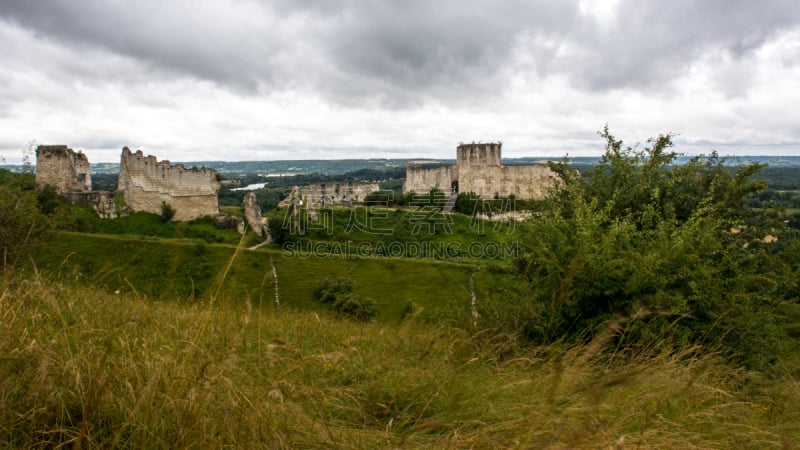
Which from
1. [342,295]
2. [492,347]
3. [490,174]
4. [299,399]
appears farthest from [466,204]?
[299,399]

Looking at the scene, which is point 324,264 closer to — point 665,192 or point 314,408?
point 665,192

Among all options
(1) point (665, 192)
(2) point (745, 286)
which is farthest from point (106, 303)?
(1) point (665, 192)

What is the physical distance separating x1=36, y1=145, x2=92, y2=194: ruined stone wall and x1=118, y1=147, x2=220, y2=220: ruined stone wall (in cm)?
266

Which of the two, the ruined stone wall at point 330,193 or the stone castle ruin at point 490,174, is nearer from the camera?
the ruined stone wall at point 330,193

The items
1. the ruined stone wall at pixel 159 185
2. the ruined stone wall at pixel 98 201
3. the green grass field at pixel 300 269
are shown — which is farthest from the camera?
the ruined stone wall at pixel 159 185

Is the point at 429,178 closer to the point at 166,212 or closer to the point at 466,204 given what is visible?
the point at 466,204

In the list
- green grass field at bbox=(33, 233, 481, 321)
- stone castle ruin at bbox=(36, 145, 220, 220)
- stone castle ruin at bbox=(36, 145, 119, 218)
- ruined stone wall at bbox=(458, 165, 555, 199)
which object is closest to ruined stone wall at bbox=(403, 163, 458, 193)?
ruined stone wall at bbox=(458, 165, 555, 199)

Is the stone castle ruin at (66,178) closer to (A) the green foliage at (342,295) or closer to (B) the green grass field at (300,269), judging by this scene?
(B) the green grass field at (300,269)

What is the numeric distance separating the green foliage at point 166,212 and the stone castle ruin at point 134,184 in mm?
300

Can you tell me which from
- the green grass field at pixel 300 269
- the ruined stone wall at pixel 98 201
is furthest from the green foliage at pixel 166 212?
the green grass field at pixel 300 269

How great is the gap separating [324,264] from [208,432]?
25659mm

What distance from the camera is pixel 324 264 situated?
27.5 meters

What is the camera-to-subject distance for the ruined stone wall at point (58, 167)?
28.8m

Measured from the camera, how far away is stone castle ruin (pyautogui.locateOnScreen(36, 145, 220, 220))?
29.0 meters
